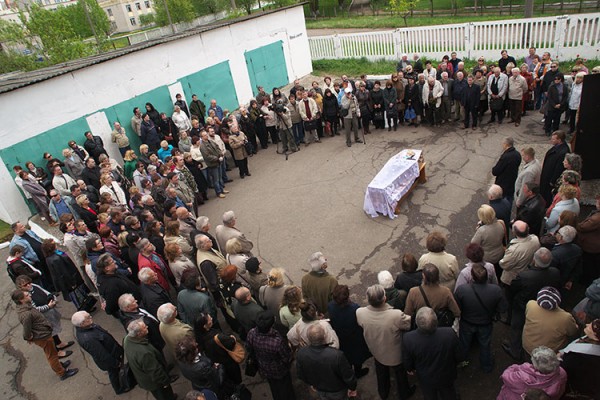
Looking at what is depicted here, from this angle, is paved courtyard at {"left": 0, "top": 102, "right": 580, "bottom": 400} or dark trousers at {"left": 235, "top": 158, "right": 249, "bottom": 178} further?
dark trousers at {"left": 235, "top": 158, "right": 249, "bottom": 178}

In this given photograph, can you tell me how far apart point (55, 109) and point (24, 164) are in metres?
1.77

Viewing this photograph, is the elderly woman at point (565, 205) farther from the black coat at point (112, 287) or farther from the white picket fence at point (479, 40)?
the white picket fence at point (479, 40)

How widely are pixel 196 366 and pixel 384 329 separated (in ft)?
6.56

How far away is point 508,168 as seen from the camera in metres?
7.20

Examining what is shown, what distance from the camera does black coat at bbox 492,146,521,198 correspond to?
7.11m

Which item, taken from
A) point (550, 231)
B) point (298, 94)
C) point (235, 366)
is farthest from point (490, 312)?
point (298, 94)

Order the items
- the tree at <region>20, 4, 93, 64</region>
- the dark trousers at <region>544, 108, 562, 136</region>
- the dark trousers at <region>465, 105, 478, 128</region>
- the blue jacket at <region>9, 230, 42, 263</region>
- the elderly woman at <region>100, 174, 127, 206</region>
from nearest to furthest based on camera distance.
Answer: the blue jacket at <region>9, 230, 42, 263</region>, the elderly woman at <region>100, 174, 127, 206</region>, the dark trousers at <region>544, 108, 562, 136</region>, the dark trousers at <region>465, 105, 478, 128</region>, the tree at <region>20, 4, 93, 64</region>

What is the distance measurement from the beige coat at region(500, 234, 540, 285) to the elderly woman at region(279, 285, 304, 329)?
2.67 m

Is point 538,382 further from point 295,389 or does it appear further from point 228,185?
point 228,185

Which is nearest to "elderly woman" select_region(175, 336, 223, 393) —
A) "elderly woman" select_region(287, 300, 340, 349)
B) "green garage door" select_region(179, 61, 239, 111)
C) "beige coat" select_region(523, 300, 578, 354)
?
"elderly woman" select_region(287, 300, 340, 349)

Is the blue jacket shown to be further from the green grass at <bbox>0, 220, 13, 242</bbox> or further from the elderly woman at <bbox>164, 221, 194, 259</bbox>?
the green grass at <bbox>0, 220, 13, 242</bbox>

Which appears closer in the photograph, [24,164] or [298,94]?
[24,164]

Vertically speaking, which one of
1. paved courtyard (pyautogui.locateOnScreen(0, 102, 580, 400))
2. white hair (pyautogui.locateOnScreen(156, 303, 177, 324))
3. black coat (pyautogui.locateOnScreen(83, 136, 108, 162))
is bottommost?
paved courtyard (pyautogui.locateOnScreen(0, 102, 580, 400))

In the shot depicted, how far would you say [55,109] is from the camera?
11.1m
